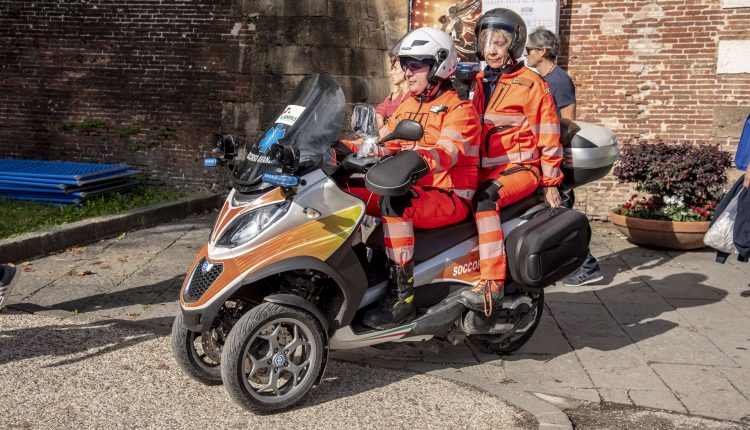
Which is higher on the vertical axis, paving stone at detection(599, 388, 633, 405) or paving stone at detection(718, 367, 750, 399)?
paving stone at detection(599, 388, 633, 405)

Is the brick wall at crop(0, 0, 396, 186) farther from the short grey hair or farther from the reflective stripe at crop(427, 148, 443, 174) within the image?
the reflective stripe at crop(427, 148, 443, 174)

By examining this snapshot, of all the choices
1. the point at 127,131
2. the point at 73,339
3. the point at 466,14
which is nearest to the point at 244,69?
the point at 127,131

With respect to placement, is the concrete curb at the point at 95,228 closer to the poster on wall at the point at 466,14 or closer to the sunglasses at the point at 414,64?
the poster on wall at the point at 466,14

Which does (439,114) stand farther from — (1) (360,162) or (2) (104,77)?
(2) (104,77)

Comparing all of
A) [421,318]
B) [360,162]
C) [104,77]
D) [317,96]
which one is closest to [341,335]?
[421,318]

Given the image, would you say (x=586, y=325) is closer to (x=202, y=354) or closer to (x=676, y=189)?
(x=202, y=354)

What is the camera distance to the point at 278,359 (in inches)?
177

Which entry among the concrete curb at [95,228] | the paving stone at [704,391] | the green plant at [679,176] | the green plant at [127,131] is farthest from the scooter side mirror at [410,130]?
the green plant at [127,131]

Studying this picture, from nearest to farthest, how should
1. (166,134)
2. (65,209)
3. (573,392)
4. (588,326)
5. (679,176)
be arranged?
1. (573,392)
2. (588,326)
3. (679,176)
4. (65,209)
5. (166,134)

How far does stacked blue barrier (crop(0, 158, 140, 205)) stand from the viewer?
398 inches

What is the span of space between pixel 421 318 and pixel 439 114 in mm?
Answer: 1097

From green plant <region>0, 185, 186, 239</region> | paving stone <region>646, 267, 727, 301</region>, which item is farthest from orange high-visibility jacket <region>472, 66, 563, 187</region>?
green plant <region>0, 185, 186, 239</region>

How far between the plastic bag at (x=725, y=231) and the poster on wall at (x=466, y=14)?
387 centimetres

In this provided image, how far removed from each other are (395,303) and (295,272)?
0.58 metres
